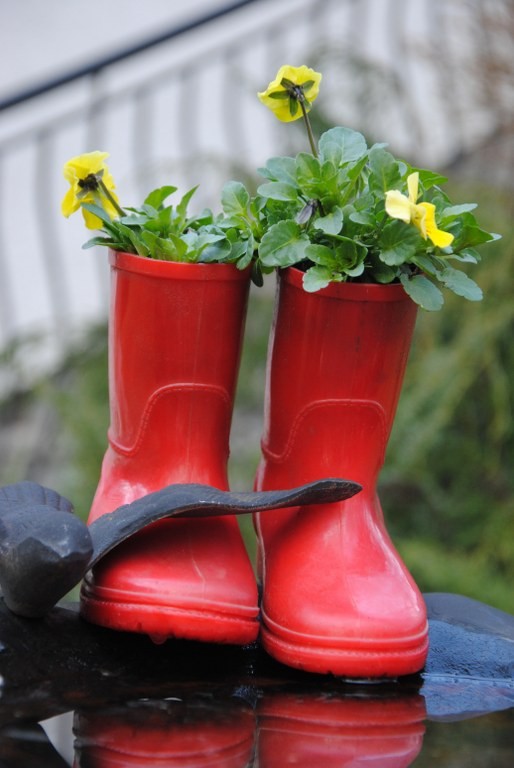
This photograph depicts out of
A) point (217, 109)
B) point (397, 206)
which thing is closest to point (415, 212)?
point (397, 206)

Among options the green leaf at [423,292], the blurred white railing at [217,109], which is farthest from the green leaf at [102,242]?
the blurred white railing at [217,109]

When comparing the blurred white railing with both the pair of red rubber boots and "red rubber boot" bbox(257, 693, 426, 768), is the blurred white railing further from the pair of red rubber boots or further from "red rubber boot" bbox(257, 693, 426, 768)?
"red rubber boot" bbox(257, 693, 426, 768)

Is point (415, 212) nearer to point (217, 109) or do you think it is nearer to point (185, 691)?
point (185, 691)

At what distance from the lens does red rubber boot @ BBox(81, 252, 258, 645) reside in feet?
2.39

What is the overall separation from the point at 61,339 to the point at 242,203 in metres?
1.47

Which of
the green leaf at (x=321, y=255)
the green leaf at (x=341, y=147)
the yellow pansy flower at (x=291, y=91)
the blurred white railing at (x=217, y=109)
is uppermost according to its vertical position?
the blurred white railing at (x=217, y=109)

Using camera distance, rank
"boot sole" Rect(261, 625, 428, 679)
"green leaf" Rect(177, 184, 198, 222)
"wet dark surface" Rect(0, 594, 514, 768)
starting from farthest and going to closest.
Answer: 1. "green leaf" Rect(177, 184, 198, 222)
2. "boot sole" Rect(261, 625, 428, 679)
3. "wet dark surface" Rect(0, 594, 514, 768)

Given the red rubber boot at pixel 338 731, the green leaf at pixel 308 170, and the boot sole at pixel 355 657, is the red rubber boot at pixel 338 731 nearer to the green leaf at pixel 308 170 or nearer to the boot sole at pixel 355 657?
the boot sole at pixel 355 657

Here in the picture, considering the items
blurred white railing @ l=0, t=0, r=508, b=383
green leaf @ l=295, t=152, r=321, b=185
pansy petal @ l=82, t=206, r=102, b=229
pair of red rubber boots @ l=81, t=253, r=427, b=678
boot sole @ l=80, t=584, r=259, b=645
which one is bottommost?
boot sole @ l=80, t=584, r=259, b=645

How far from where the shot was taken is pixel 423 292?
73cm

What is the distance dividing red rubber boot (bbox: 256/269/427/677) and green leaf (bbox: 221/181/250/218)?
7 centimetres

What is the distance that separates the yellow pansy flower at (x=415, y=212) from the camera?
67 cm

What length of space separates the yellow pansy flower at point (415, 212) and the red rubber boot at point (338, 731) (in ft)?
1.14

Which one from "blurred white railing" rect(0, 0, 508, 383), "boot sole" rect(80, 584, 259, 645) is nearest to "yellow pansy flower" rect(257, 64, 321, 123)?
"boot sole" rect(80, 584, 259, 645)
